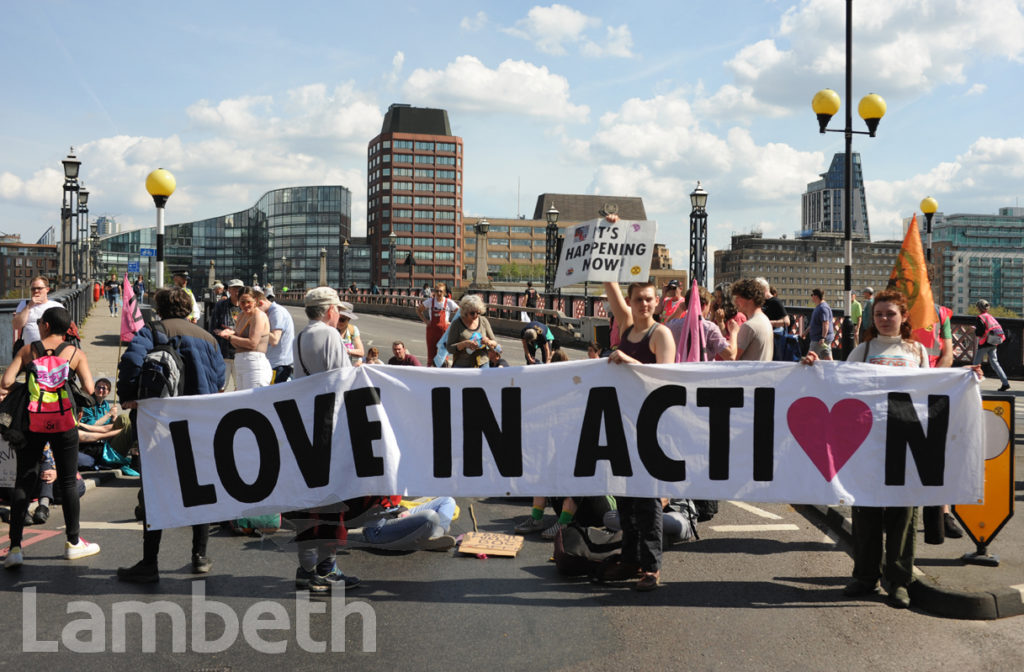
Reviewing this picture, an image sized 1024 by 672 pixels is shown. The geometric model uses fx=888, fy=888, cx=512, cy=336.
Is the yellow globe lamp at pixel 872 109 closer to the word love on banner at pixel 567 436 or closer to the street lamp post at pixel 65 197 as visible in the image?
the word love on banner at pixel 567 436

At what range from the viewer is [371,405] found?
6172 millimetres

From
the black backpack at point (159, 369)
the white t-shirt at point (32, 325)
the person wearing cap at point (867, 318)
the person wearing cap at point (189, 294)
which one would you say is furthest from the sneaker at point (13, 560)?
the white t-shirt at point (32, 325)

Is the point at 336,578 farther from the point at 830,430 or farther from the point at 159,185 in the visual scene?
the point at 159,185

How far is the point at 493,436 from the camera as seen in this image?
6.22 m

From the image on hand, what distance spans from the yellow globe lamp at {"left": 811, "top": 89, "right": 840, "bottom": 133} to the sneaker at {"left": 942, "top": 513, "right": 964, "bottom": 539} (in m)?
8.88

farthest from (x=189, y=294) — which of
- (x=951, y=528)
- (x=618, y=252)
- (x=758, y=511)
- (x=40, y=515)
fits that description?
(x=951, y=528)

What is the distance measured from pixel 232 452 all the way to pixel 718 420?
11.1 ft

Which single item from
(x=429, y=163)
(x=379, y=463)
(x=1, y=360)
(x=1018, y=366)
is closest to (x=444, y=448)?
(x=379, y=463)

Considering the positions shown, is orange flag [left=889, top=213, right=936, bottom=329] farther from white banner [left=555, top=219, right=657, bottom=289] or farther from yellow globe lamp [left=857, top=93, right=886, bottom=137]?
yellow globe lamp [left=857, top=93, right=886, bottom=137]

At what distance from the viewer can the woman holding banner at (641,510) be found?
5957mm

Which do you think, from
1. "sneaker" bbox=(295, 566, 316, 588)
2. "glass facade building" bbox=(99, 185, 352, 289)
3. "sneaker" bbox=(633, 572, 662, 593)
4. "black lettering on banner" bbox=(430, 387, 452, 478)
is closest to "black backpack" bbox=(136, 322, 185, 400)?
"sneaker" bbox=(295, 566, 316, 588)

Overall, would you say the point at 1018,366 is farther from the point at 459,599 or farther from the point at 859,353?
the point at 459,599

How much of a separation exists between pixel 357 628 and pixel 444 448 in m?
1.44

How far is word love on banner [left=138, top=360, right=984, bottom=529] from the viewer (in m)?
6.03
